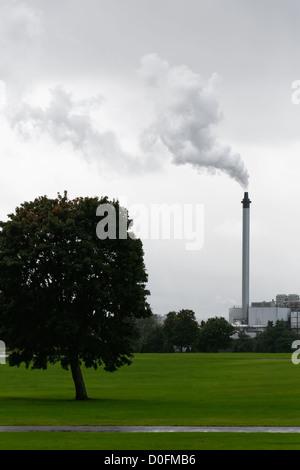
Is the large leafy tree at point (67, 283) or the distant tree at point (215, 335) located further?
the distant tree at point (215, 335)

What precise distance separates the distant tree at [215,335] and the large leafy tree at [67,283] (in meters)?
141

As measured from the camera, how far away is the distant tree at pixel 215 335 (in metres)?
192

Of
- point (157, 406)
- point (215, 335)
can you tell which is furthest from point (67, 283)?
point (215, 335)

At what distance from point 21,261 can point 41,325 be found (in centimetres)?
448

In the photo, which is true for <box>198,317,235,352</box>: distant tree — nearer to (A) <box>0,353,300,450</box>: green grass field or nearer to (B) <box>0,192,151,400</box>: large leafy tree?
(A) <box>0,353,300,450</box>: green grass field

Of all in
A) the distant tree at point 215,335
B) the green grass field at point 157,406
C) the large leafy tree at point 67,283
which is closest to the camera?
the green grass field at point 157,406

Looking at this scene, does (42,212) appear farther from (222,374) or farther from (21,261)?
(222,374)

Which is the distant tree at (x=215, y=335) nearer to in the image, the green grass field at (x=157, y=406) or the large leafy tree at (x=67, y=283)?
the green grass field at (x=157, y=406)

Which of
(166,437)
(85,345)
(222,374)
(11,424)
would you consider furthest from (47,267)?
(222,374)

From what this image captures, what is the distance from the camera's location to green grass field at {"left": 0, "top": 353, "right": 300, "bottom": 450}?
28.4 m

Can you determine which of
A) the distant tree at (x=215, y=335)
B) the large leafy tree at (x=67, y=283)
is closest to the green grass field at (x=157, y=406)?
the large leafy tree at (x=67, y=283)

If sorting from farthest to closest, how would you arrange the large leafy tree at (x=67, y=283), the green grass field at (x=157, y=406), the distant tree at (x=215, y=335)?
the distant tree at (x=215, y=335) → the large leafy tree at (x=67, y=283) → the green grass field at (x=157, y=406)

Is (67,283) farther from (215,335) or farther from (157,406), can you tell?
(215,335)
